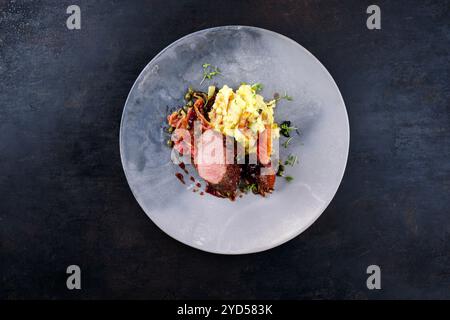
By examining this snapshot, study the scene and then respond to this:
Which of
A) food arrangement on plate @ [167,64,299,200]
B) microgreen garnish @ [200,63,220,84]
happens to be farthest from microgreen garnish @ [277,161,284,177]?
microgreen garnish @ [200,63,220,84]

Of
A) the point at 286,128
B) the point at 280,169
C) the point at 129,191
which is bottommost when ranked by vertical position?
the point at 129,191

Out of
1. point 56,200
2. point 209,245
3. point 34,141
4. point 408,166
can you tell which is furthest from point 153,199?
point 408,166

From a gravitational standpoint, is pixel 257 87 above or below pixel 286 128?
above

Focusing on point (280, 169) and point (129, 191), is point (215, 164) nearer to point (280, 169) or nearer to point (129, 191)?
point (280, 169)

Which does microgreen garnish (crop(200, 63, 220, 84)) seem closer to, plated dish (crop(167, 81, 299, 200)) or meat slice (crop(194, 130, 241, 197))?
plated dish (crop(167, 81, 299, 200))

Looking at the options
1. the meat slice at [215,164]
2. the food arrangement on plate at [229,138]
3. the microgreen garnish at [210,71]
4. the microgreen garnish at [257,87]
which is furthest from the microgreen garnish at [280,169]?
the microgreen garnish at [210,71]

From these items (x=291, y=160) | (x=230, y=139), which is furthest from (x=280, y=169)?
(x=230, y=139)

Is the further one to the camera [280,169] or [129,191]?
[129,191]
